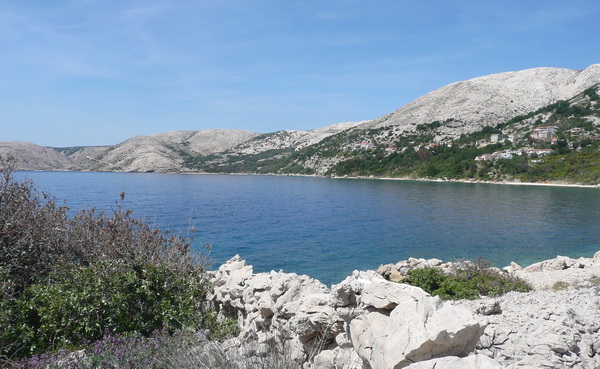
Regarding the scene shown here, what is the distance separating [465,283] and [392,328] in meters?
8.27

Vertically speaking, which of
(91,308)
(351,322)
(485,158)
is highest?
(485,158)

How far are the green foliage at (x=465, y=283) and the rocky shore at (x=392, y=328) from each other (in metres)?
2.60

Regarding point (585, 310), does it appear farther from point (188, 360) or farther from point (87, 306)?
point (87, 306)

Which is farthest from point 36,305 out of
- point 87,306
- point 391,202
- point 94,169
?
point 94,169

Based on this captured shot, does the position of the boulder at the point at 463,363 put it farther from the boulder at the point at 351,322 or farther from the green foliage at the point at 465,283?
the green foliage at the point at 465,283

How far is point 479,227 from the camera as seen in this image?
3136 centimetres

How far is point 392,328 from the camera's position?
4582 millimetres

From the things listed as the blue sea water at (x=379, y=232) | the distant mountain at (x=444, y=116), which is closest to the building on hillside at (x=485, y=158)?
the distant mountain at (x=444, y=116)

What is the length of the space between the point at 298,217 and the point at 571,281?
2661 centimetres

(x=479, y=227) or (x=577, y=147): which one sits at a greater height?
(x=577, y=147)

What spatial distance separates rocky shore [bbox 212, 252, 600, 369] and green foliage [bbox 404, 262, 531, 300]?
2602 mm

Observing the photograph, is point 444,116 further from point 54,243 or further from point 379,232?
point 54,243

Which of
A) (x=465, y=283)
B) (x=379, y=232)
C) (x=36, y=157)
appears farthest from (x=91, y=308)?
(x=36, y=157)

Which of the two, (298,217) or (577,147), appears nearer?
(298,217)
